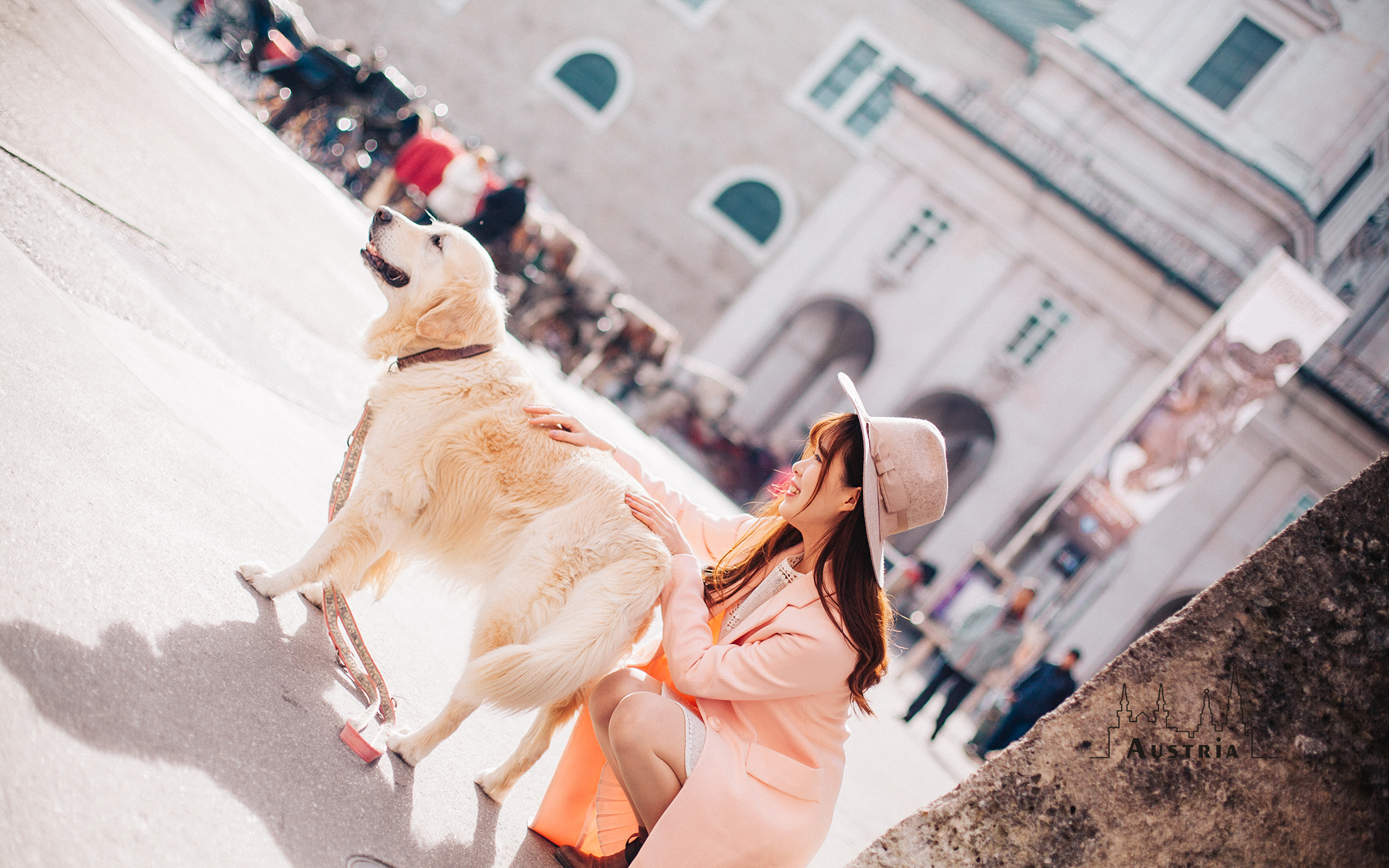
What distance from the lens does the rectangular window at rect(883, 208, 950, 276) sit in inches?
764

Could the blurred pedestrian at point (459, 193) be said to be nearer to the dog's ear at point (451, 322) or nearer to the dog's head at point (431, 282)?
the dog's head at point (431, 282)

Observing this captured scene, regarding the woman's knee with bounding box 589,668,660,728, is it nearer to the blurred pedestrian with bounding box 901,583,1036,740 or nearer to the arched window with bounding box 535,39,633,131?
the blurred pedestrian with bounding box 901,583,1036,740

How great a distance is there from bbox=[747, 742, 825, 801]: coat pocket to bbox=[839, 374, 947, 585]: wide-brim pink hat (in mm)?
570

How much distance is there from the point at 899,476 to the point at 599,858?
1644 millimetres

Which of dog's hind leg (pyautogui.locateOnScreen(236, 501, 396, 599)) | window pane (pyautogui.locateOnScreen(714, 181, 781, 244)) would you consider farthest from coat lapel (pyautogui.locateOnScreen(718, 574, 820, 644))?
window pane (pyautogui.locateOnScreen(714, 181, 781, 244))

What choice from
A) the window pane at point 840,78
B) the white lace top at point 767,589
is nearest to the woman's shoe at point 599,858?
the white lace top at point 767,589

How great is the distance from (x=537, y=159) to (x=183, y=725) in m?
23.6

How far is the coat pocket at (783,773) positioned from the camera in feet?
7.52

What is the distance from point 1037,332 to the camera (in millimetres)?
18766

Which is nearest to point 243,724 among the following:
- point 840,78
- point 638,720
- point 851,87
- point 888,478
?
point 638,720

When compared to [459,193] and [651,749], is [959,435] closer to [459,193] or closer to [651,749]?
[459,193]

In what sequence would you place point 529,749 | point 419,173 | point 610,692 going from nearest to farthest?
point 610,692 → point 529,749 → point 419,173

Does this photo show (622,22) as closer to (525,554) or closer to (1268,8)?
(1268,8)

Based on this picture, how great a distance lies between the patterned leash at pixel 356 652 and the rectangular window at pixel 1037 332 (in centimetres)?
1804
